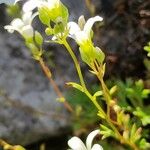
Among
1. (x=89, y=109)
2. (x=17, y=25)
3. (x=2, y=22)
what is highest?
(x=17, y=25)

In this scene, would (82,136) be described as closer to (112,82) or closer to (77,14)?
(112,82)

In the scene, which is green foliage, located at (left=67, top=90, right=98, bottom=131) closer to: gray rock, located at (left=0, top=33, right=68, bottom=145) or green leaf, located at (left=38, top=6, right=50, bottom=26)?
gray rock, located at (left=0, top=33, right=68, bottom=145)

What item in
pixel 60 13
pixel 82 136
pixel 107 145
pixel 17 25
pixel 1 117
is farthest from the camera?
pixel 1 117

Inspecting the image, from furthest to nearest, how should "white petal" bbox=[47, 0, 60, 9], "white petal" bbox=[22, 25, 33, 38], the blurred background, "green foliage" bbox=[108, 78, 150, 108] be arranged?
1. the blurred background
2. "green foliage" bbox=[108, 78, 150, 108]
3. "white petal" bbox=[22, 25, 33, 38]
4. "white petal" bbox=[47, 0, 60, 9]

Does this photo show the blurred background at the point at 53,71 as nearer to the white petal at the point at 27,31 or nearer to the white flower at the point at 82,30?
the white petal at the point at 27,31

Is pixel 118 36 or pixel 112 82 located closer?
pixel 112 82

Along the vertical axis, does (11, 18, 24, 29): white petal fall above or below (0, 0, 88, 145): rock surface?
above

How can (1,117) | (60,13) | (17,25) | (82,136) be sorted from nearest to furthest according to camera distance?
(60,13) → (17,25) → (82,136) → (1,117)

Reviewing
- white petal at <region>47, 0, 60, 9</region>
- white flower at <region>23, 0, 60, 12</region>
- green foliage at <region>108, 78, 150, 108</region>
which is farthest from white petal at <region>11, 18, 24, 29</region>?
green foliage at <region>108, 78, 150, 108</region>

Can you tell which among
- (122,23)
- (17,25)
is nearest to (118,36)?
(122,23)
